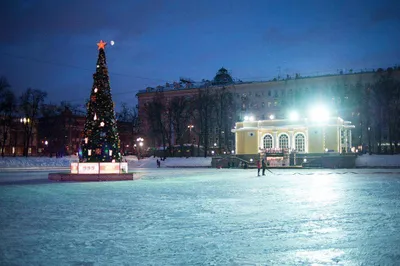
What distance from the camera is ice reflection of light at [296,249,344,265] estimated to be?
7.84 metres

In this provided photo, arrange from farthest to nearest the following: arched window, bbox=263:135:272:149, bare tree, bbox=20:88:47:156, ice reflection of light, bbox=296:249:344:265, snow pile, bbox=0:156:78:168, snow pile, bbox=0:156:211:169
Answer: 1. bare tree, bbox=20:88:47:156
2. arched window, bbox=263:135:272:149
3. snow pile, bbox=0:156:211:169
4. snow pile, bbox=0:156:78:168
5. ice reflection of light, bbox=296:249:344:265

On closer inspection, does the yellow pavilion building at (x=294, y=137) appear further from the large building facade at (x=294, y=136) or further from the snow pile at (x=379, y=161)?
the snow pile at (x=379, y=161)

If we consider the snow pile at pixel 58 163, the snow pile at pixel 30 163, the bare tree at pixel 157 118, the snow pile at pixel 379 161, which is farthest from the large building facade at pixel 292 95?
the snow pile at pixel 30 163

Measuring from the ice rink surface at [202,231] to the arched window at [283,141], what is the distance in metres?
39.4

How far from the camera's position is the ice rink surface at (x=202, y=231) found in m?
8.20

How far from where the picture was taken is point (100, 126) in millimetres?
33250

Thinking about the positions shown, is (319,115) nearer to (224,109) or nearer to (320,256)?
(224,109)

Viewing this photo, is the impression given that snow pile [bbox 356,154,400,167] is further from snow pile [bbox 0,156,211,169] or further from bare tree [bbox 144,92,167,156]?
bare tree [bbox 144,92,167,156]

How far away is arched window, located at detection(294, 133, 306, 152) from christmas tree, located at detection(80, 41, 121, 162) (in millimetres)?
30161

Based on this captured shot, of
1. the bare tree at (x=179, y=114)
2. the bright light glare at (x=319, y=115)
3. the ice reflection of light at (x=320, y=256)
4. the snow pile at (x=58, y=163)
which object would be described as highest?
the bare tree at (x=179, y=114)

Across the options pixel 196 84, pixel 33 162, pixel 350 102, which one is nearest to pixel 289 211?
pixel 33 162

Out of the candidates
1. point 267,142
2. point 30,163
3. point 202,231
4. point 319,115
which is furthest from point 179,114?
point 202,231

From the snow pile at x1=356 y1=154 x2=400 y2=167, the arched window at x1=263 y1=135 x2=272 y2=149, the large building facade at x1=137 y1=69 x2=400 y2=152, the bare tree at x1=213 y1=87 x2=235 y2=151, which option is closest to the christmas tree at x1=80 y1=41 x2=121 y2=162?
the arched window at x1=263 y1=135 x2=272 y2=149

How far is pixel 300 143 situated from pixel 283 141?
231 cm
